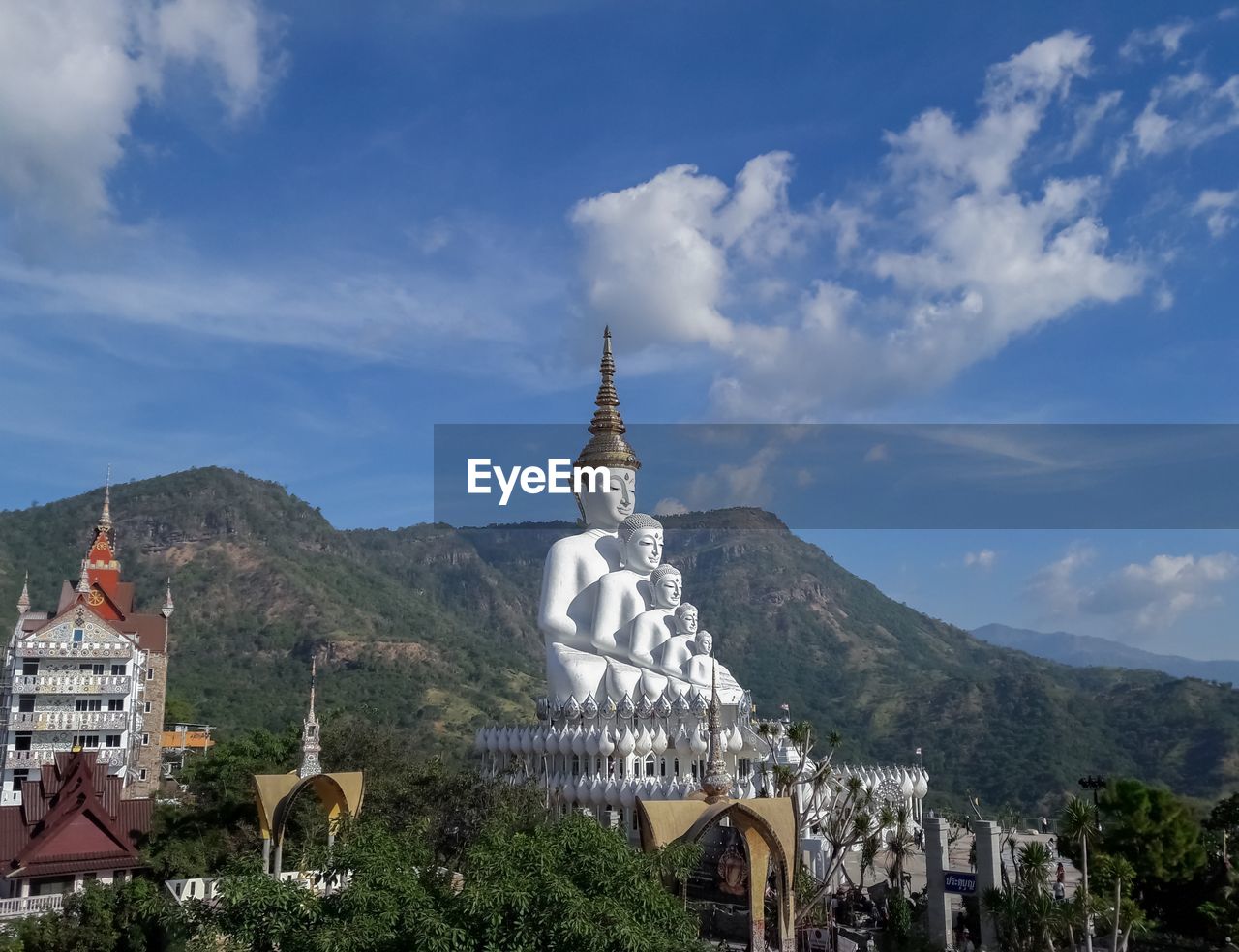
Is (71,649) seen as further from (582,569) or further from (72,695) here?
(582,569)

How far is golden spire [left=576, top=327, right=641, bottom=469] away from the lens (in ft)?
136

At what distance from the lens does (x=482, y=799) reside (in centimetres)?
2864

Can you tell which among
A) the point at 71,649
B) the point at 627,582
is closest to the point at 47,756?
the point at 71,649

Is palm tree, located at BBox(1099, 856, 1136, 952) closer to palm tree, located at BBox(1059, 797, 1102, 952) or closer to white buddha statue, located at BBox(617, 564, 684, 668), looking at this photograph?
palm tree, located at BBox(1059, 797, 1102, 952)

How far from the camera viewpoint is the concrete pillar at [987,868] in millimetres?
23219

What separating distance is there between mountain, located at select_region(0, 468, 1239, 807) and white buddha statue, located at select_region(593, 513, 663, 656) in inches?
911

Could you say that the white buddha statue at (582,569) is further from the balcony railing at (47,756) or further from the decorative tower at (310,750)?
the balcony railing at (47,756)

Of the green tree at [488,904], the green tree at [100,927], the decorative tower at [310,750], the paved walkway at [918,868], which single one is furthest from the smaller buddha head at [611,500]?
the green tree at [488,904]

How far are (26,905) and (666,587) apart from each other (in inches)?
819

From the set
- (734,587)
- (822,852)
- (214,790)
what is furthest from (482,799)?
(734,587)

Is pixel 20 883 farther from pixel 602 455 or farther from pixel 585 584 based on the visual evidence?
pixel 602 455

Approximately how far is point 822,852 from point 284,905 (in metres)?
19.7

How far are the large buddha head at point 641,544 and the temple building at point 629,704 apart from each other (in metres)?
0.05

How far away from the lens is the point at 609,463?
41469mm
